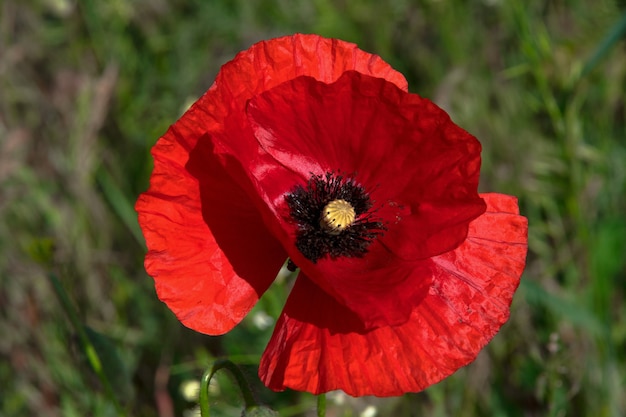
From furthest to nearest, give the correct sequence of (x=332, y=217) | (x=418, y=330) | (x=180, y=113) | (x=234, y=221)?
(x=180, y=113), (x=332, y=217), (x=234, y=221), (x=418, y=330)

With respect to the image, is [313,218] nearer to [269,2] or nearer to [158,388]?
[158,388]

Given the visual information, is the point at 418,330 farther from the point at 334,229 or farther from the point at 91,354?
the point at 91,354

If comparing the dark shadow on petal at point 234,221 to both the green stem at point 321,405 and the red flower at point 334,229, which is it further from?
the green stem at point 321,405

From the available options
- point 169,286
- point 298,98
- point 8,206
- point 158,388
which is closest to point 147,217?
point 169,286

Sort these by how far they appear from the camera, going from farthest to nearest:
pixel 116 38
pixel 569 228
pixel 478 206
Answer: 1. pixel 116 38
2. pixel 569 228
3. pixel 478 206

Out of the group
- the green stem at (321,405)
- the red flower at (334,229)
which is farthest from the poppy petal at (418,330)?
the green stem at (321,405)

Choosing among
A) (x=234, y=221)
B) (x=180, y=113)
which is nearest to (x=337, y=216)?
(x=234, y=221)
